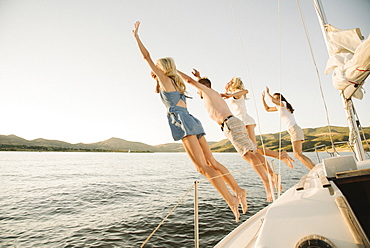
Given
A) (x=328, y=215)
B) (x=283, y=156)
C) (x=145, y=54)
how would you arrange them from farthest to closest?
(x=283, y=156), (x=145, y=54), (x=328, y=215)

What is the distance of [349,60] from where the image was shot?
2.75 meters

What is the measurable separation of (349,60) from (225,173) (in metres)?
2.20

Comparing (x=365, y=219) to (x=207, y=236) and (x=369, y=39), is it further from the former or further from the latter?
(x=207, y=236)

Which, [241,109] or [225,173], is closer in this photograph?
[225,173]

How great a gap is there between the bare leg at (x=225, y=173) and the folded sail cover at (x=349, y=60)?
6.52 ft

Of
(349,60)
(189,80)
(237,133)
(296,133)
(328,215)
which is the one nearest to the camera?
(328,215)

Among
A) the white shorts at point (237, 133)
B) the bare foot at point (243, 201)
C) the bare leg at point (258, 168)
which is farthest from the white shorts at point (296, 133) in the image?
the bare foot at point (243, 201)

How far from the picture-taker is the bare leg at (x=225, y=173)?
2681 millimetres

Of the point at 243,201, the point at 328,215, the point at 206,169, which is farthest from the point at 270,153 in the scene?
the point at 328,215

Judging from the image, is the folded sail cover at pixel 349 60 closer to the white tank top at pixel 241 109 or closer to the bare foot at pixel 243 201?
the white tank top at pixel 241 109

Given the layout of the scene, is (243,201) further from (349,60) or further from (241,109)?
(349,60)

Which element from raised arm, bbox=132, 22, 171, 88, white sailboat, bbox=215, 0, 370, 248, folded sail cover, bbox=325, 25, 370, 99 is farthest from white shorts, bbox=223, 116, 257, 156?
white sailboat, bbox=215, 0, 370, 248

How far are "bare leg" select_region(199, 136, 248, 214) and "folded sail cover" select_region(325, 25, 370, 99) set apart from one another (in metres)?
1.99

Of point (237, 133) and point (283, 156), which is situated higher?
point (237, 133)
